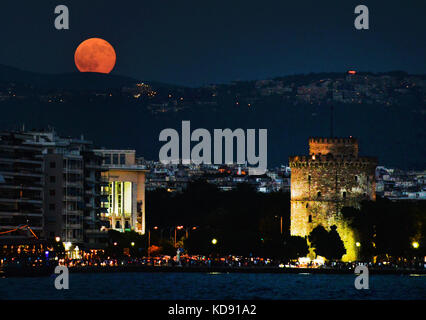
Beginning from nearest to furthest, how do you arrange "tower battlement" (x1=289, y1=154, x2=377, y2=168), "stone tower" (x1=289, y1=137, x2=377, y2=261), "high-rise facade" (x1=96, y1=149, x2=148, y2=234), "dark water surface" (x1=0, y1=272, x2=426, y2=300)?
"dark water surface" (x1=0, y1=272, x2=426, y2=300)
"stone tower" (x1=289, y1=137, x2=377, y2=261)
"tower battlement" (x1=289, y1=154, x2=377, y2=168)
"high-rise facade" (x1=96, y1=149, x2=148, y2=234)

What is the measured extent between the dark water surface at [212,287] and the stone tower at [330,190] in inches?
369

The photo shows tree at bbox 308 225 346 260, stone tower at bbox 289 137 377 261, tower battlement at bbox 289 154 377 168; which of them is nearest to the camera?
tree at bbox 308 225 346 260

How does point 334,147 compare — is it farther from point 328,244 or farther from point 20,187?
point 20,187

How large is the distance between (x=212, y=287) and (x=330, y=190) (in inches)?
1074

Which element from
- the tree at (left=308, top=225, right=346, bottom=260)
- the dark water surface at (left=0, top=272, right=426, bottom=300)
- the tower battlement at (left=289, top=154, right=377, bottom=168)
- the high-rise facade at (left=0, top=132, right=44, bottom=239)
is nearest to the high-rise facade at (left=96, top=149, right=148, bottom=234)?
the high-rise facade at (left=0, top=132, right=44, bottom=239)

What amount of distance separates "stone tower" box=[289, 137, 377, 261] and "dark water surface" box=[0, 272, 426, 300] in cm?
938

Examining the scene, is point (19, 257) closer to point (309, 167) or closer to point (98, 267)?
point (98, 267)

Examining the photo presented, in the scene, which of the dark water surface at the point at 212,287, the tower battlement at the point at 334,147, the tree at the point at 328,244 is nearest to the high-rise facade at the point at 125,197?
the tower battlement at the point at 334,147

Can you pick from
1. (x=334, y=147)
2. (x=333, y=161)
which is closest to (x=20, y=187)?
(x=333, y=161)

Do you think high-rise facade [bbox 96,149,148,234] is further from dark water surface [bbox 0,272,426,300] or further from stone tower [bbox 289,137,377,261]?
dark water surface [bbox 0,272,426,300]

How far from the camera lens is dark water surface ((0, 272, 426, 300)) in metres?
82.1

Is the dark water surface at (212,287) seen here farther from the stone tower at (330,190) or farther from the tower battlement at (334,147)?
the tower battlement at (334,147)
